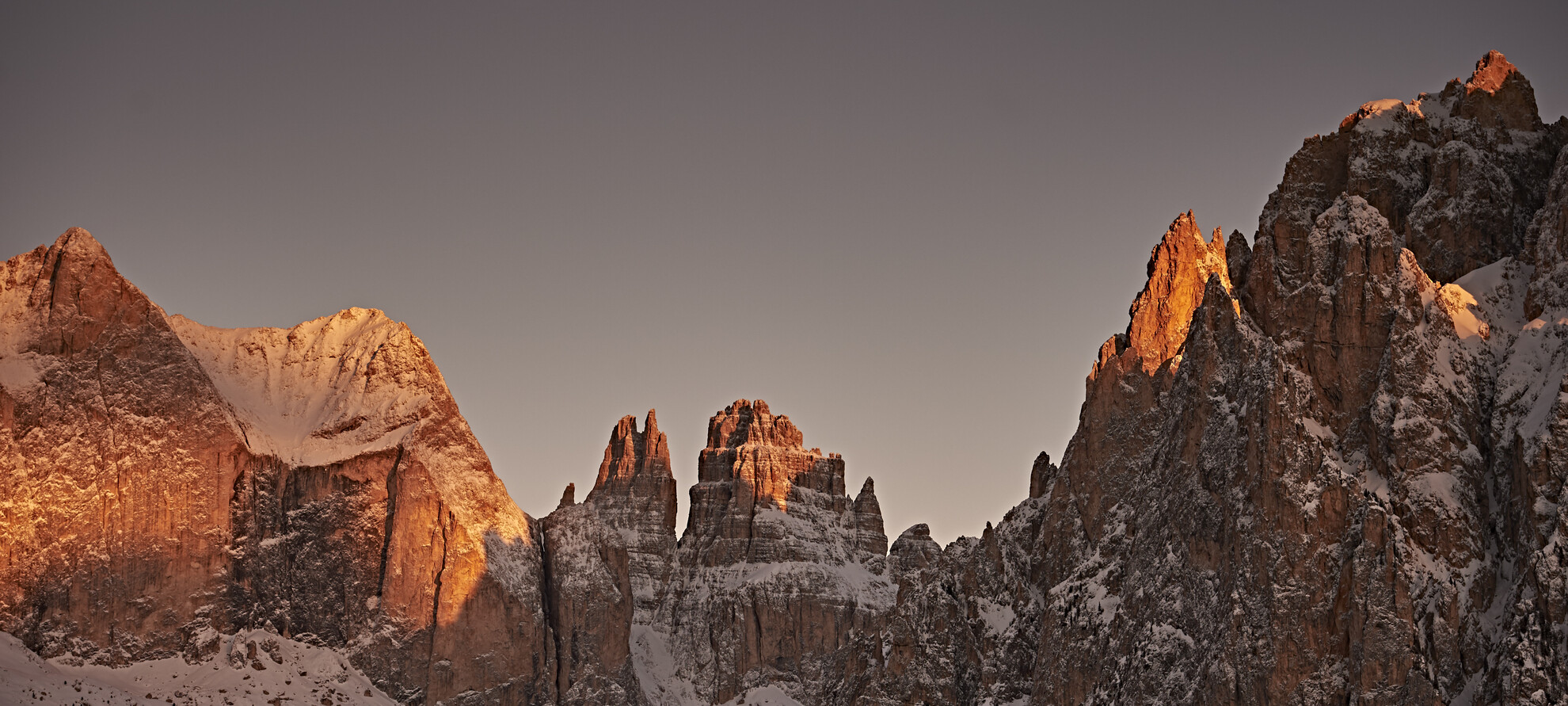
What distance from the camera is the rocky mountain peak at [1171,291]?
628ft

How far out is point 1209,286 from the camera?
6383 inches

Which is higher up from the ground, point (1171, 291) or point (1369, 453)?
point (1171, 291)

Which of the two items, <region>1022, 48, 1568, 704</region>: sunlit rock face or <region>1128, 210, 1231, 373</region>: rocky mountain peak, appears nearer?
<region>1022, 48, 1568, 704</region>: sunlit rock face

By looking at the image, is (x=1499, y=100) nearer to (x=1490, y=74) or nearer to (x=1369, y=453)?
(x=1490, y=74)

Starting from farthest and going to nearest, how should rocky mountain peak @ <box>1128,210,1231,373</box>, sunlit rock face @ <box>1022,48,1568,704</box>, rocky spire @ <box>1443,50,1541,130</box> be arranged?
rocky mountain peak @ <box>1128,210,1231,373</box> → rocky spire @ <box>1443,50,1541,130</box> → sunlit rock face @ <box>1022,48,1568,704</box>

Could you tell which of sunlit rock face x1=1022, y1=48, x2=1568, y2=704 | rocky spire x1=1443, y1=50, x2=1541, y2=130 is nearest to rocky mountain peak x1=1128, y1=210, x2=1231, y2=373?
sunlit rock face x1=1022, y1=48, x2=1568, y2=704

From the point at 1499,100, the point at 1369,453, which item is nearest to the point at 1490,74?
the point at 1499,100

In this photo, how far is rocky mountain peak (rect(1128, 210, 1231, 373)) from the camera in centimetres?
19138

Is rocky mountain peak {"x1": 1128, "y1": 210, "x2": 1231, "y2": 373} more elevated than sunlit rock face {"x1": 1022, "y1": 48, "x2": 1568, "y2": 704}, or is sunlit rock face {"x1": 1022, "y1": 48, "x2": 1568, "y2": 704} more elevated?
rocky mountain peak {"x1": 1128, "y1": 210, "x2": 1231, "y2": 373}

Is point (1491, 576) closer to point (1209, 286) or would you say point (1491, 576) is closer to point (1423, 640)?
point (1423, 640)

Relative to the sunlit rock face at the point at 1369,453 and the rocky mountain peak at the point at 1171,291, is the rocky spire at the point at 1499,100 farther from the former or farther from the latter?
the rocky mountain peak at the point at 1171,291

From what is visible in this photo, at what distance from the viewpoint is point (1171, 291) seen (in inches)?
7608

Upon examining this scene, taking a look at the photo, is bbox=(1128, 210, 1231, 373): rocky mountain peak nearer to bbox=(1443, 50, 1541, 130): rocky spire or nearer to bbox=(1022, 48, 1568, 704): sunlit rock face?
bbox=(1022, 48, 1568, 704): sunlit rock face

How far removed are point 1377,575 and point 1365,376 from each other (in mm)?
16376
